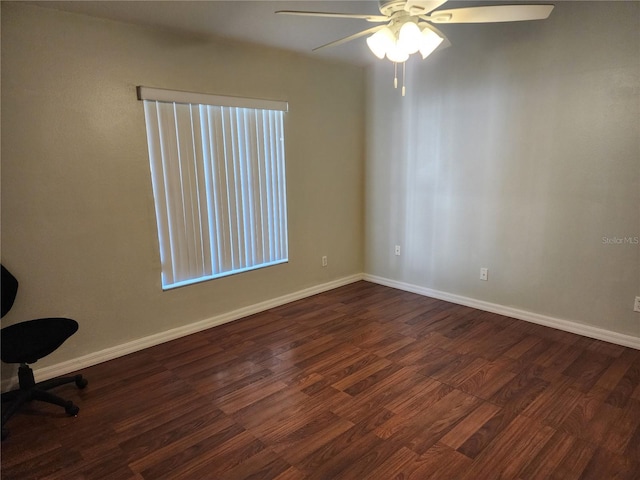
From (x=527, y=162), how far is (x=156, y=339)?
3379 millimetres

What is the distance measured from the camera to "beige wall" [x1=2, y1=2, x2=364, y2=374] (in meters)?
2.44

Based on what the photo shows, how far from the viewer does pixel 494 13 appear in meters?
1.96

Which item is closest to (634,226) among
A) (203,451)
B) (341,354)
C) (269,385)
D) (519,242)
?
(519,242)

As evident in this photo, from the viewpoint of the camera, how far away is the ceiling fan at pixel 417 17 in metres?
1.89

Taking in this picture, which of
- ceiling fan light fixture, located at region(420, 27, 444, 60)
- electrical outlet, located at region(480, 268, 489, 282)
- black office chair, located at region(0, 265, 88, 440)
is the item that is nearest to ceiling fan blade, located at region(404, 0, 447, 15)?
ceiling fan light fixture, located at region(420, 27, 444, 60)

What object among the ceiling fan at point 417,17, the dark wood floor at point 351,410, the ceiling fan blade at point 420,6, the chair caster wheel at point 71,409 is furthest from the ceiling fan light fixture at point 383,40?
the chair caster wheel at point 71,409

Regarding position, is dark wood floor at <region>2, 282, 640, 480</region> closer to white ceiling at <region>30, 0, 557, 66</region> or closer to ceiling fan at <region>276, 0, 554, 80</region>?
ceiling fan at <region>276, 0, 554, 80</region>

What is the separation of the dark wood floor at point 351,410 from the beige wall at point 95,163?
0.40 m

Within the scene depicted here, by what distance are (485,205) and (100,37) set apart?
3314mm

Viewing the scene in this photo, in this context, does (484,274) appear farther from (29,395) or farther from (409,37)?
(29,395)

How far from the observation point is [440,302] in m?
3.96

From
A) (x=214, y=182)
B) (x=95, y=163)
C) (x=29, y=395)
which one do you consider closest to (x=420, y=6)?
(x=214, y=182)

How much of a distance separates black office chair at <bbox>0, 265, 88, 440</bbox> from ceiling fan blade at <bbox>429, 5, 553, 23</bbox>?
9.06 ft

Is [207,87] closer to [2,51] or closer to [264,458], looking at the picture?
[2,51]
